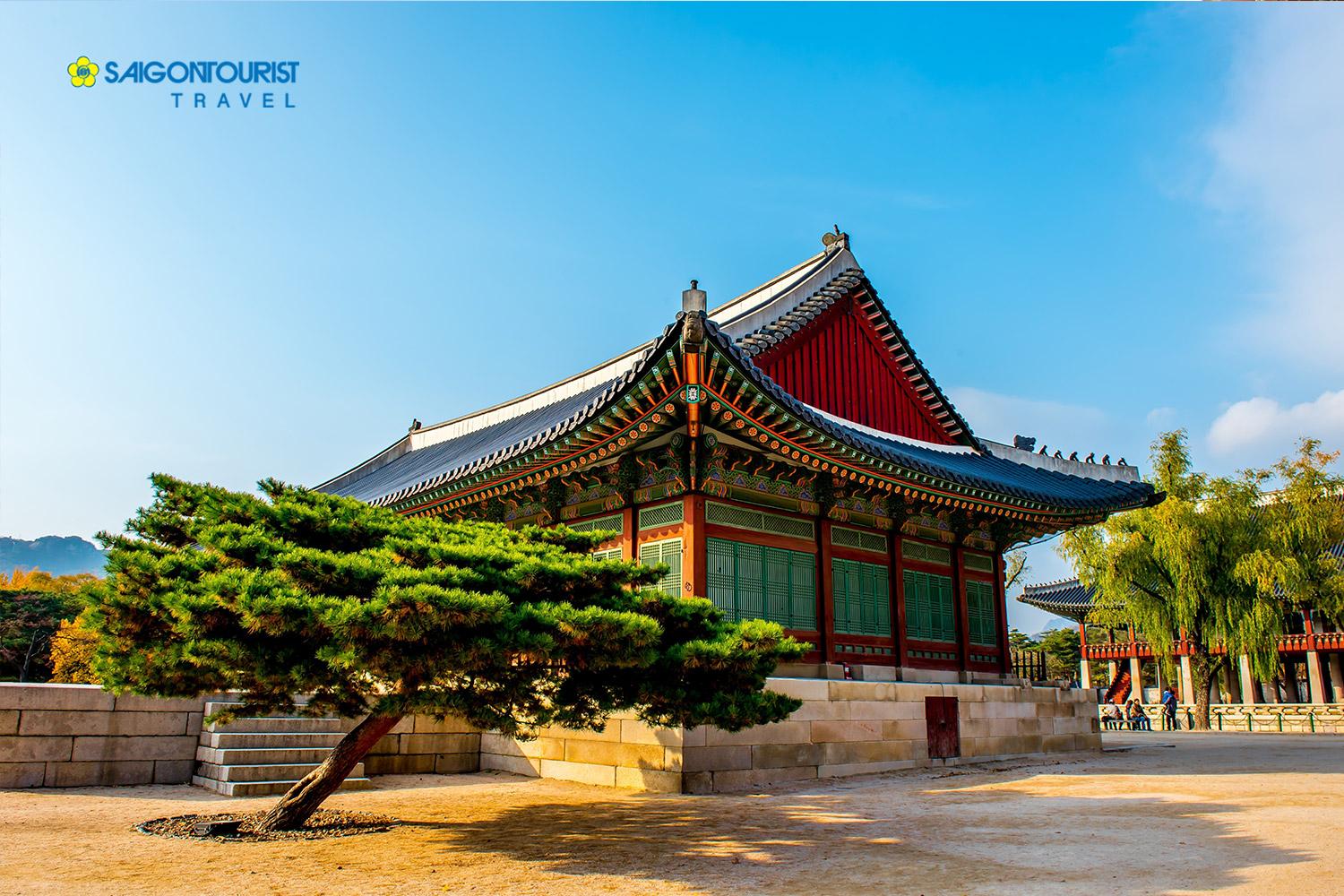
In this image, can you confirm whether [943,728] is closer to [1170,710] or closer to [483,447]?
[483,447]

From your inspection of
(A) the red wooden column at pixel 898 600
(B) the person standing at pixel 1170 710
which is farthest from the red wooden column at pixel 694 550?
(B) the person standing at pixel 1170 710

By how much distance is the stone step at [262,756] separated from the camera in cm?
1182

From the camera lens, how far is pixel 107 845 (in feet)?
27.1

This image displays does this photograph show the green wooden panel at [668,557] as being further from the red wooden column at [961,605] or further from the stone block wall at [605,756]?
the red wooden column at [961,605]

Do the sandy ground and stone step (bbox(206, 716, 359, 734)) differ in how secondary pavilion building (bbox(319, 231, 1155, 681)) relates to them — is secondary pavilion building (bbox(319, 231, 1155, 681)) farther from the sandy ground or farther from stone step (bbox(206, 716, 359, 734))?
stone step (bbox(206, 716, 359, 734))

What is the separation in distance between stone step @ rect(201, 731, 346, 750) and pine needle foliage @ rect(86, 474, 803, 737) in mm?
3983

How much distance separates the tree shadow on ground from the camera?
23.1ft

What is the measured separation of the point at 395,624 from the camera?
22.0 feet

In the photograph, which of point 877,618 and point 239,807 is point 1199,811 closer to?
point 877,618

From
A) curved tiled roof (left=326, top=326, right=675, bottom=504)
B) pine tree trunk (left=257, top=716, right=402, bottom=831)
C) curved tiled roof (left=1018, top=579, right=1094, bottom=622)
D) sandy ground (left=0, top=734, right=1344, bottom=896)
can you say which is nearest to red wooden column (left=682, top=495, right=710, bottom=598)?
curved tiled roof (left=326, top=326, right=675, bottom=504)

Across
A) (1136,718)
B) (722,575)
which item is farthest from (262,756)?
(1136,718)

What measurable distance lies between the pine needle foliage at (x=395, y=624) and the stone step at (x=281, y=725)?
4230 mm

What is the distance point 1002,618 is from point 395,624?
15.8m

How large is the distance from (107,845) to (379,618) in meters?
4.01
